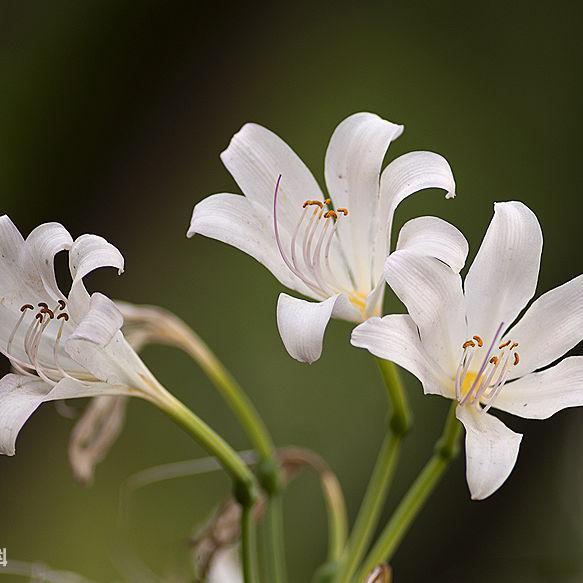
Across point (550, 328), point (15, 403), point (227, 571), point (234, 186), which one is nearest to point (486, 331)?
point (550, 328)

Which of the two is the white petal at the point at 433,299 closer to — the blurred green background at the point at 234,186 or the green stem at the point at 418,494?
the green stem at the point at 418,494

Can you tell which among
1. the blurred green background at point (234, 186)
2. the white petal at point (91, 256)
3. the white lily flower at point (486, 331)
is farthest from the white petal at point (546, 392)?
the blurred green background at point (234, 186)

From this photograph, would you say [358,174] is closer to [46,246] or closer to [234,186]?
[46,246]

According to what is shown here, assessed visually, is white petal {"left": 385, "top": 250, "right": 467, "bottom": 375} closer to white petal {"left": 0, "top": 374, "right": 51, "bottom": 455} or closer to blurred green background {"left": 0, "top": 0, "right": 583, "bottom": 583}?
A: white petal {"left": 0, "top": 374, "right": 51, "bottom": 455}

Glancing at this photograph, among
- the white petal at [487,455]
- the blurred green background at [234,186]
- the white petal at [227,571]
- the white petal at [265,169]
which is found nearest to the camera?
the white petal at [487,455]

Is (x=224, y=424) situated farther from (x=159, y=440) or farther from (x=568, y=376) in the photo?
(x=568, y=376)

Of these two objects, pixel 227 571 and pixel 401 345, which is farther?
pixel 227 571
